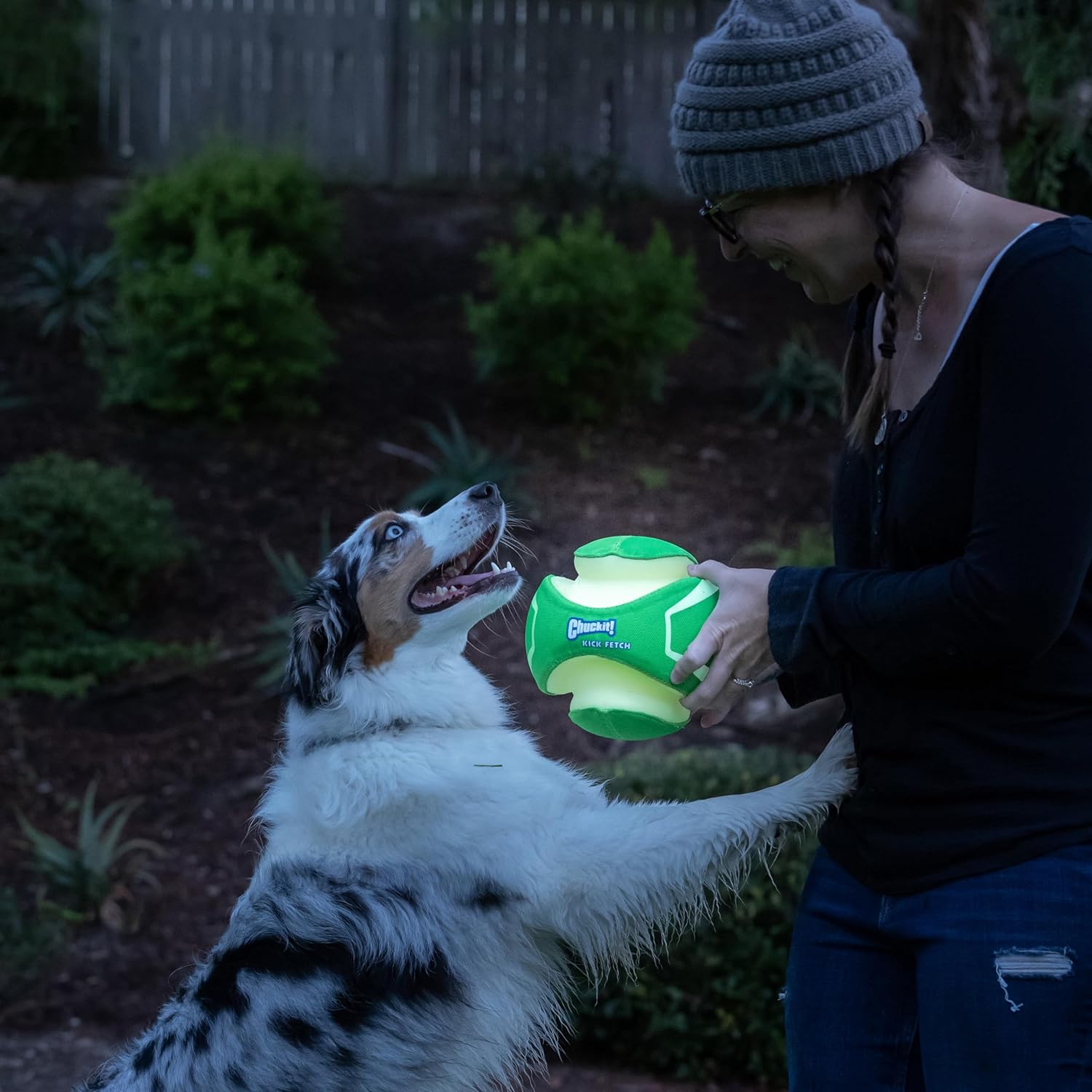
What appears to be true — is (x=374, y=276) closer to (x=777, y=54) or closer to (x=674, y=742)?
(x=674, y=742)

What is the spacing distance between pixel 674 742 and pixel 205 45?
977 cm

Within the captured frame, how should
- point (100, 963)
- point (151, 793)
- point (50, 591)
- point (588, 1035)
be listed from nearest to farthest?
point (588, 1035)
point (100, 963)
point (151, 793)
point (50, 591)

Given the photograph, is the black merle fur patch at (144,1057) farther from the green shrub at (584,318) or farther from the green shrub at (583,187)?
the green shrub at (583,187)

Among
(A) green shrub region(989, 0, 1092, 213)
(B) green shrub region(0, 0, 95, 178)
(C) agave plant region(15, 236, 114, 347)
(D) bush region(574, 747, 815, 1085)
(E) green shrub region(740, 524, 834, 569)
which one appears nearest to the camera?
(D) bush region(574, 747, 815, 1085)

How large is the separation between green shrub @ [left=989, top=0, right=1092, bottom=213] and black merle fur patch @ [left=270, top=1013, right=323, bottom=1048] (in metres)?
4.14

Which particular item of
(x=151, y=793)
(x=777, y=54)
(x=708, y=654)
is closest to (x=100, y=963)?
(x=151, y=793)

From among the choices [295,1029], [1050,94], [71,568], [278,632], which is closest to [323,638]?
[295,1029]

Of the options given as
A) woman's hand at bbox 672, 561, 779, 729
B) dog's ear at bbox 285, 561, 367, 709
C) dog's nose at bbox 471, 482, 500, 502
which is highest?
woman's hand at bbox 672, 561, 779, 729

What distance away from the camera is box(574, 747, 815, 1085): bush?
4.29 m

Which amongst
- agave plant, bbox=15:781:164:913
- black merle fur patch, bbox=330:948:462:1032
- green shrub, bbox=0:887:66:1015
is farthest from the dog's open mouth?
green shrub, bbox=0:887:66:1015

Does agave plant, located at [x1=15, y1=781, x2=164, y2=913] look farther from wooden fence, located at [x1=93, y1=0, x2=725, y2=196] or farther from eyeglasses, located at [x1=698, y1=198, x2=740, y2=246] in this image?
wooden fence, located at [x1=93, y1=0, x2=725, y2=196]

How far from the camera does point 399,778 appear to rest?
2.89m

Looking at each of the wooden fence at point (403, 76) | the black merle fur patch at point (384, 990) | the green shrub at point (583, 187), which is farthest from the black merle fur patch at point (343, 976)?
the wooden fence at point (403, 76)

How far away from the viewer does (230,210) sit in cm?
875
